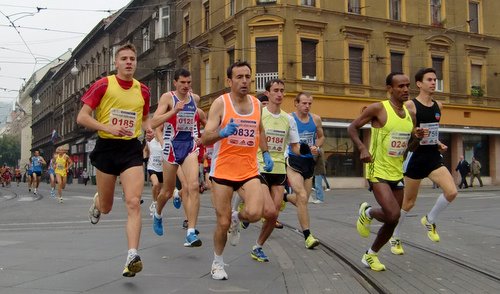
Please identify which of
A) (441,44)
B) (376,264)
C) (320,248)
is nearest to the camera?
(376,264)

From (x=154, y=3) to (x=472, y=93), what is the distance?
22.4 m

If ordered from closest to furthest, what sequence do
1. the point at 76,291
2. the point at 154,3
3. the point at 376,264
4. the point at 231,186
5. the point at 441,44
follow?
the point at 76,291, the point at 231,186, the point at 376,264, the point at 441,44, the point at 154,3

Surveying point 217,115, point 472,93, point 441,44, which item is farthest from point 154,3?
point 217,115

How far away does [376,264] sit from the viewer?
5426 mm

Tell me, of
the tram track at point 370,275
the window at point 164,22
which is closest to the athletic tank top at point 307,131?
the tram track at point 370,275

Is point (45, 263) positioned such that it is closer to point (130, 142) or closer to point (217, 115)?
point (130, 142)

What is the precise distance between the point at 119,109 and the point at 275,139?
2272mm

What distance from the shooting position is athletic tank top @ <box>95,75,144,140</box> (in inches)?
207

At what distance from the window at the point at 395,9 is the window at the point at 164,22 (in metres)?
15.2

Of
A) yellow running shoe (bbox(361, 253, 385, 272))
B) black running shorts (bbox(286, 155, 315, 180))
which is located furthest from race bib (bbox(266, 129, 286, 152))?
yellow running shoe (bbox(361, 253, 385, 272))

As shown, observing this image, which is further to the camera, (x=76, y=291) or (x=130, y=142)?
(x=130, y=142)

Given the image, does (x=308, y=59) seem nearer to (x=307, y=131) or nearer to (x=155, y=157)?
(x=155, y=157)

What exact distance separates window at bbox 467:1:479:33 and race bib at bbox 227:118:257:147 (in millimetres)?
32450

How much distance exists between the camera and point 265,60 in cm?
2834
